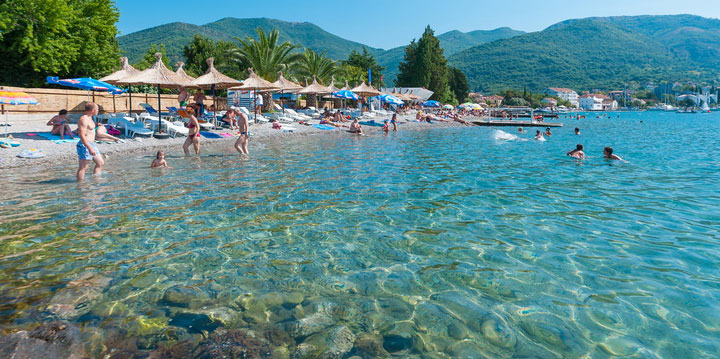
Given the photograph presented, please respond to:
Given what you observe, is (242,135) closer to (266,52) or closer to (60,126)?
(60,126)

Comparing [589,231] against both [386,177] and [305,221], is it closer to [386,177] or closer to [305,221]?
[305,221]

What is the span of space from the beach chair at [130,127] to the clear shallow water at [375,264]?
7373 millimetres

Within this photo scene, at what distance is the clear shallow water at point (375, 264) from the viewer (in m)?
3.24

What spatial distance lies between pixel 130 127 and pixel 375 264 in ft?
50.6

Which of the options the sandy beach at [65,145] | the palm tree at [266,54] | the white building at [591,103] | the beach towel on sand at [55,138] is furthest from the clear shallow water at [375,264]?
the white building at [591,103]

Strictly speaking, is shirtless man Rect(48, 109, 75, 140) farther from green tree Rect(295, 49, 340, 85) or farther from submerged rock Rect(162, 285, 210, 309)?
green tree Rect(295, 49, 340, 85)

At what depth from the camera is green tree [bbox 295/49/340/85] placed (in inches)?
1567

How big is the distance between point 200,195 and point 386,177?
4.50 metres

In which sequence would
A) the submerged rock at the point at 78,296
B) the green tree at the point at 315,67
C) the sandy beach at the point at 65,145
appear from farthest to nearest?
the green tree at the point at 315,67 < the sandy beach at the point at 65,145 < the submerged rock at the point at 78,296

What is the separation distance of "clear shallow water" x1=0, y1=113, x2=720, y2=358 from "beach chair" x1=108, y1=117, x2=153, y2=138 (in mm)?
7373

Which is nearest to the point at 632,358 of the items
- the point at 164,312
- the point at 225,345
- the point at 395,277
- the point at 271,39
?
the point at 395,277

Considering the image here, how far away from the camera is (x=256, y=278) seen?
4.17 meters

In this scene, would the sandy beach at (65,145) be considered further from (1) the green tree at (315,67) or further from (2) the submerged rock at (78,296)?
(1) the green tree at (315,67)

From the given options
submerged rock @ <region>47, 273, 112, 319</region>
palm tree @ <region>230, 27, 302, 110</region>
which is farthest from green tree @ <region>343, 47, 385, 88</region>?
submerged rock @ <region>47, 273, 112, 319</region>
